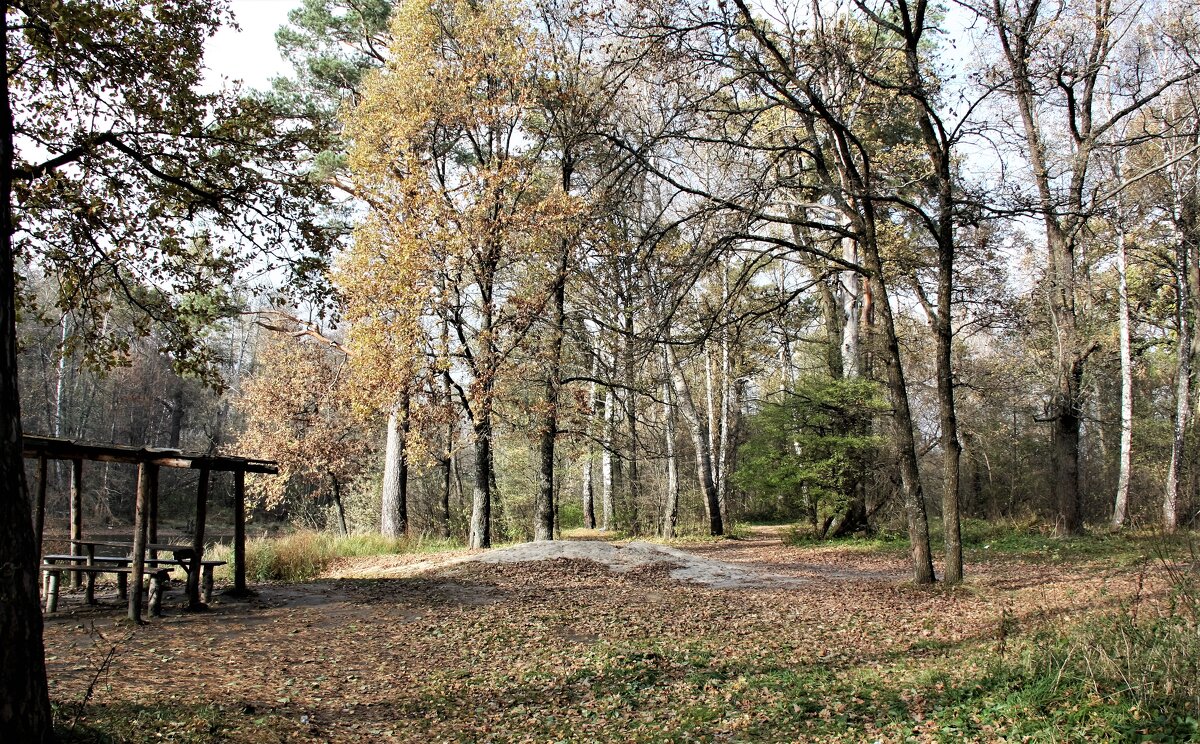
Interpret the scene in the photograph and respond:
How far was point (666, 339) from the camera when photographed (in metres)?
9.00

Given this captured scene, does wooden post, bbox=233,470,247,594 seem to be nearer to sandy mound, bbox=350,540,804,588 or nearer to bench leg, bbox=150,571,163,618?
bench leg, bbox=150,571,163,618

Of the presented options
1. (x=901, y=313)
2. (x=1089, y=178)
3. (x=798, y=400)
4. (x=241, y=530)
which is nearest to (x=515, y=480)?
(x=798, y=400)

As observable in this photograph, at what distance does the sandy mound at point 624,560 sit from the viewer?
1180cm

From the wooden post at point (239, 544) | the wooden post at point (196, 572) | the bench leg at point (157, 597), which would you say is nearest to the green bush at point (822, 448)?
the wooden post at point (239, 544)

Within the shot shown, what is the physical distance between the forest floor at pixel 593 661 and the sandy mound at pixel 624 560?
803 millimetres

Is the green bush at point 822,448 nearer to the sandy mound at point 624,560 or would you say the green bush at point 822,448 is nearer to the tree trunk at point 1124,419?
the sandy mound at point 624,560

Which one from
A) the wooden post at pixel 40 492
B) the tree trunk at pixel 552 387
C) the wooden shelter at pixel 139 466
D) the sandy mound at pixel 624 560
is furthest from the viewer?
the tree trunk at pixel 552 387

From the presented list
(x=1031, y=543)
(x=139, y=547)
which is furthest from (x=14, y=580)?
(x=1031, y=543)

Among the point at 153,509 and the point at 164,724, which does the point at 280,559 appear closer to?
the point at 153,509

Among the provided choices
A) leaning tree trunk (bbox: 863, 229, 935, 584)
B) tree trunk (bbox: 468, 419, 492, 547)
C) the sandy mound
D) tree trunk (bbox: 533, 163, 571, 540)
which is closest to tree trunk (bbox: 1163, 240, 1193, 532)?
leaning tree trunk (bbox: 863, 229, 935, 584)

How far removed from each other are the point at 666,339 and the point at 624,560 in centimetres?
594

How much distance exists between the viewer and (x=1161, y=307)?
21188 millimetres

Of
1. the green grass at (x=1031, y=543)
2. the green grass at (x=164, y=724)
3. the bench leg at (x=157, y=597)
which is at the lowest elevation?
the green grass at (x=1031, y=543)

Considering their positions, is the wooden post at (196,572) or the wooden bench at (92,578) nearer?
the wooden bench at (92,578)
